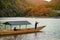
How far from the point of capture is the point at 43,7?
15492 mm

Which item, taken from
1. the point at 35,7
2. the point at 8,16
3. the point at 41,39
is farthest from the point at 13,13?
the point at 41,39

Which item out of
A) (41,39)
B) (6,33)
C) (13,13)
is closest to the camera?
(41,39)

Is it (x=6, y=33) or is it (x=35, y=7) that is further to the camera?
(x=35, y=7)

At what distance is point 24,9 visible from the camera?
50.4ft

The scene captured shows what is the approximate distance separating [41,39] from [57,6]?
18.1 feet

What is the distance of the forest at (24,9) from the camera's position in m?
15.3

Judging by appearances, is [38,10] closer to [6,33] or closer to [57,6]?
[57,6]

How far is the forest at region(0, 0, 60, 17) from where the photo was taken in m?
15.3

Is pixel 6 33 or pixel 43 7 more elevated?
pixel 43 7

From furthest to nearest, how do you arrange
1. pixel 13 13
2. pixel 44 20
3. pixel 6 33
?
1. pixel 44 20
2. pixel 13 13
3. pixel 6 33

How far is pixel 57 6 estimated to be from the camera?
52.0ft

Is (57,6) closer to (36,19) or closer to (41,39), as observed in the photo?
(36,19)

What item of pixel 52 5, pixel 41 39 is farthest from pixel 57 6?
pixel 41 39

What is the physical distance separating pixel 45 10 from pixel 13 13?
2.25 m
